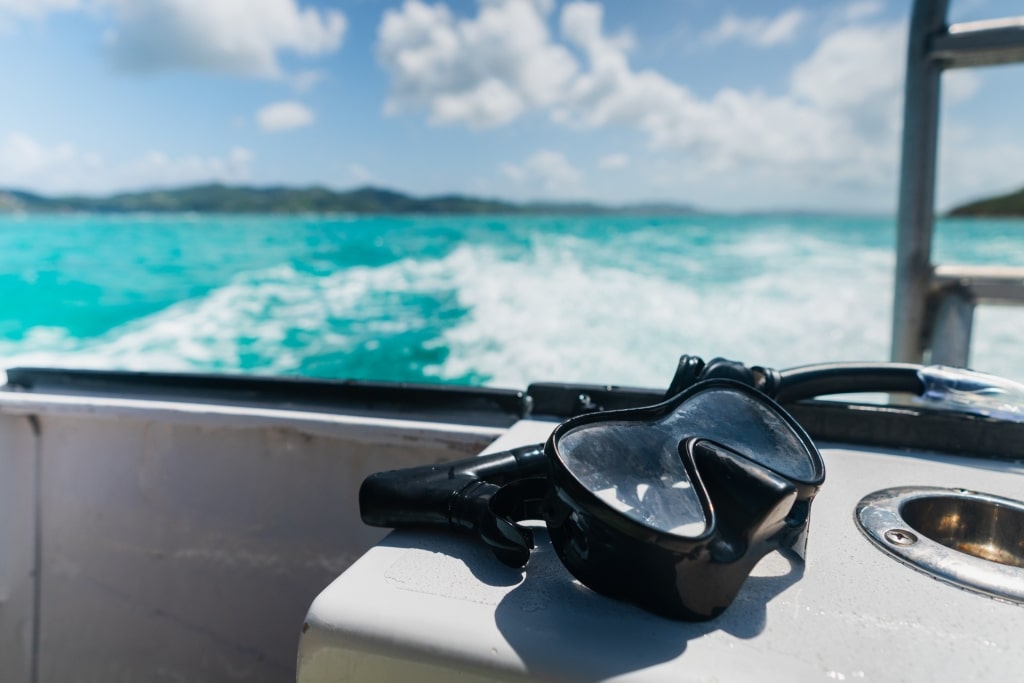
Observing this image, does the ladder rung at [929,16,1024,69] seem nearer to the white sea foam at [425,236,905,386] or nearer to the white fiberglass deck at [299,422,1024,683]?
the white fiberglass deck at [299,422,1024,683]

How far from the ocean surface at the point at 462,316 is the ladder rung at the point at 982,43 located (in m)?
2.89

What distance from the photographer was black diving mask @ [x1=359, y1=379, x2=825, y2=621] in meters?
0.51

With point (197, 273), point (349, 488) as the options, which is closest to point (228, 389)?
point (349, 488)

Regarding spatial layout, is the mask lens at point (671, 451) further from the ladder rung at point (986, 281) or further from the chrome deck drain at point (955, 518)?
the ladder rung at point (986, 281)

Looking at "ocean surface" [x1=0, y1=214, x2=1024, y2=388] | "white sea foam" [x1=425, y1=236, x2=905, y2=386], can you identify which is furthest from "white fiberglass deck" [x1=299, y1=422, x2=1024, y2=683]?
"white sea foam" [x1=425, y1=236, x2=905, y2=386]

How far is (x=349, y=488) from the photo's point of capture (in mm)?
1190

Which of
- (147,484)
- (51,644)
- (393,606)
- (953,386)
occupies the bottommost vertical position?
(51,644)

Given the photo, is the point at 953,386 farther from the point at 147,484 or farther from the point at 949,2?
the point at 949,2

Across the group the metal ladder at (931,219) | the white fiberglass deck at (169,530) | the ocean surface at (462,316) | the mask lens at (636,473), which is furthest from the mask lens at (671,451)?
the ocean surface at (462,316)

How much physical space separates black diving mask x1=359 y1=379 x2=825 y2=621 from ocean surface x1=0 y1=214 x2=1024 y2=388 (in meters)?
2.98

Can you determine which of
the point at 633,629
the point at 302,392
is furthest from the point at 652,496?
the point at 302,392

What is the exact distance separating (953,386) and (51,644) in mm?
1631

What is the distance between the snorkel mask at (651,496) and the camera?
509mm

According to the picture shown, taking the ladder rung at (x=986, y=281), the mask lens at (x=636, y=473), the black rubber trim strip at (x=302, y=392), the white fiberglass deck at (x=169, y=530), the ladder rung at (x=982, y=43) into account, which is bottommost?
the white fiberglass deck at (x=169, y=530)
